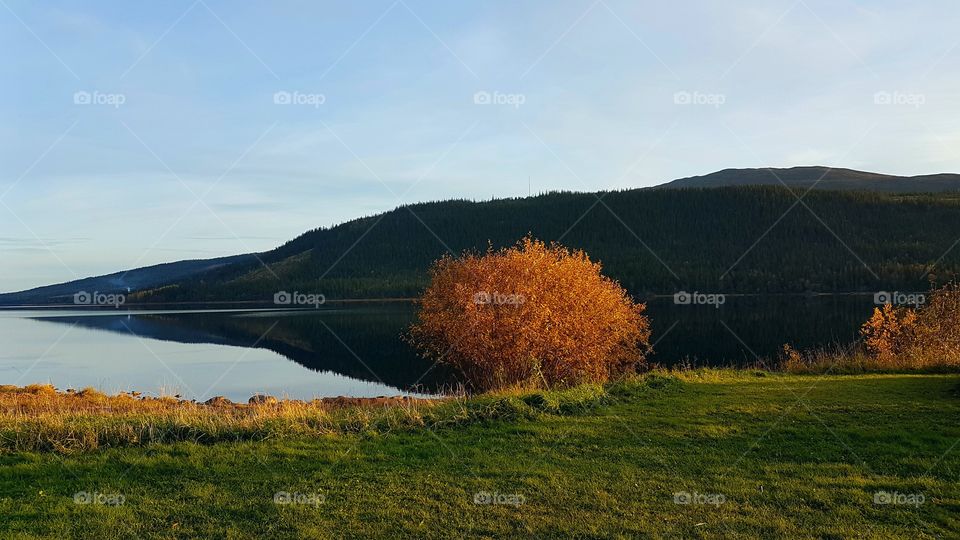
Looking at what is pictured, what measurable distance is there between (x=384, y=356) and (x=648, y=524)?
48.5m

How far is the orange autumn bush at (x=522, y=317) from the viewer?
1109 inches

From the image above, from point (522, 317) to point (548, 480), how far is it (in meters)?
18.1

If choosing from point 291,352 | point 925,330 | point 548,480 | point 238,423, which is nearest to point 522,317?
point 238,423

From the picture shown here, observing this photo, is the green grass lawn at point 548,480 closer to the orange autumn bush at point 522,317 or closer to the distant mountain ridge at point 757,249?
the orange autumn bush at point 522,317

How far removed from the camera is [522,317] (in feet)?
92.4

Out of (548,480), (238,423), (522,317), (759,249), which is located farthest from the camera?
(759,249)

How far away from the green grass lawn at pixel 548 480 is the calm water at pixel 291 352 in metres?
24.3

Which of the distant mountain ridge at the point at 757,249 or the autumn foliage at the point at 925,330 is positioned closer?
the autumn foliage at the point at 925,330

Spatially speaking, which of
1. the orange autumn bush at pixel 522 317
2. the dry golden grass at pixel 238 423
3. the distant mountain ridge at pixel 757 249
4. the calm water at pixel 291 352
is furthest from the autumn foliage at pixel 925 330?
the distant mountain ridge at pixel 757 249

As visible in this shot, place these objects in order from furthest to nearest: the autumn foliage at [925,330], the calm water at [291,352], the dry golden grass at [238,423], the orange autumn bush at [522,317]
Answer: the calm water at [291,352]
the orange autumn bush at [522,317]
the autumn foliage at [925,330]
the dry golden grass at [238,423]

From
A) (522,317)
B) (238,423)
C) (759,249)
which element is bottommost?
(238,423)

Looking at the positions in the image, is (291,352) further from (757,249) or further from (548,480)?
(757,249)

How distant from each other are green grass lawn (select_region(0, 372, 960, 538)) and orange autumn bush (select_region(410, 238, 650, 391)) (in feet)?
44.3

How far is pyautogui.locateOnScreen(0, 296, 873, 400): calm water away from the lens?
1638 inches
